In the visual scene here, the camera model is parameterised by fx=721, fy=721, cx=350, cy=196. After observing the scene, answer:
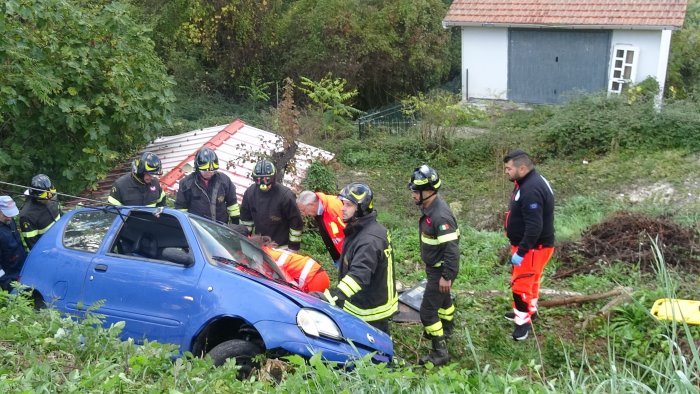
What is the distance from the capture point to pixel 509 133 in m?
17.0

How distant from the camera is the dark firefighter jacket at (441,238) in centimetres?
620

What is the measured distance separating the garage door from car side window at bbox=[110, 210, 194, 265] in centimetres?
1745

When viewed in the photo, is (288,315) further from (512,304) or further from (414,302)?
(512,304)

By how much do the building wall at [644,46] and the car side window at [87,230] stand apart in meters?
18.4

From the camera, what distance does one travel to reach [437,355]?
6.39 m

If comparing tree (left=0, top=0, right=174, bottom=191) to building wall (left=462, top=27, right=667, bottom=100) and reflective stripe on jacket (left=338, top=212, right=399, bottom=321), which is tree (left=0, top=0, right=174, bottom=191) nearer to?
reflective stripe on jacket (left=338, top=212, right=399, bottom=321)

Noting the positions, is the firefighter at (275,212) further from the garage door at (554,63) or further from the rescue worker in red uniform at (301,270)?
the garage door at (554,63)

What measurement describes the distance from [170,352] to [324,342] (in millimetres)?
1145

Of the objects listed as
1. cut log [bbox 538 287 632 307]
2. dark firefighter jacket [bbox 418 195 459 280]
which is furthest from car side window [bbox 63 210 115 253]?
cut log [bbox 538 287 632 307]

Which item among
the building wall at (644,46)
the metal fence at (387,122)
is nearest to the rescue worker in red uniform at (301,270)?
the metal fence at (387,122)

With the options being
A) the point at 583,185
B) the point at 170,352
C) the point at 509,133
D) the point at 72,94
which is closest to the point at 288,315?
the point at 170,352

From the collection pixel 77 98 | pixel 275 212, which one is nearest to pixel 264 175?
pixel 275 212

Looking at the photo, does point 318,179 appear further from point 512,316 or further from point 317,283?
point 512,316

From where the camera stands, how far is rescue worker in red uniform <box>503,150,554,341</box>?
659cm
